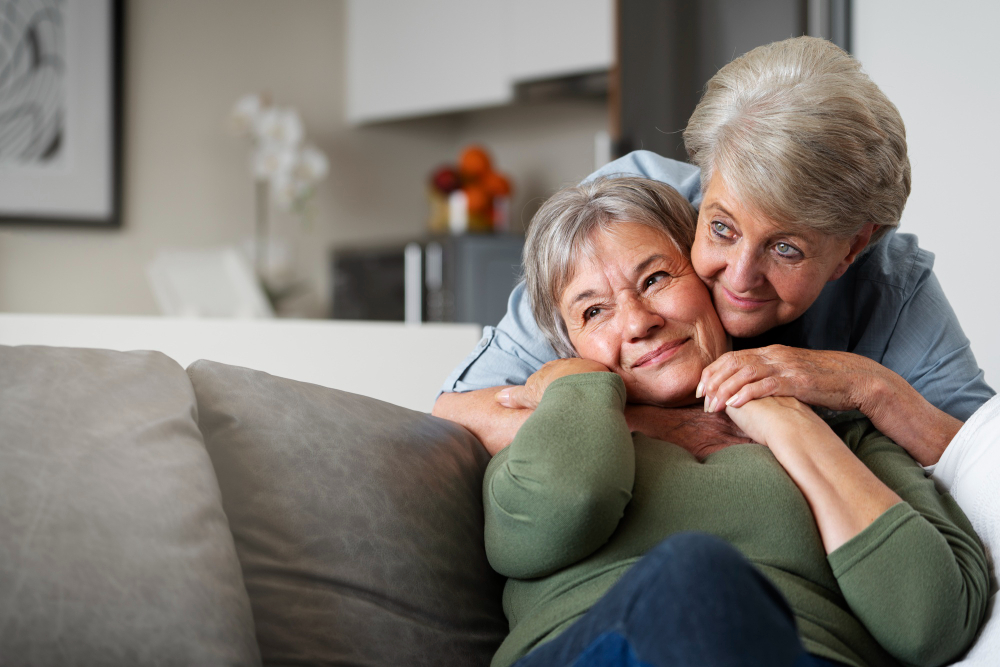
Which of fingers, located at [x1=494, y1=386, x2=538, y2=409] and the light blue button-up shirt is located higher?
the light blue button-up shirt

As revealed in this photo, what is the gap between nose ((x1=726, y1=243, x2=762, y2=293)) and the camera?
3.70 ft

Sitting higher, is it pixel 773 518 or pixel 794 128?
pixel 794 128

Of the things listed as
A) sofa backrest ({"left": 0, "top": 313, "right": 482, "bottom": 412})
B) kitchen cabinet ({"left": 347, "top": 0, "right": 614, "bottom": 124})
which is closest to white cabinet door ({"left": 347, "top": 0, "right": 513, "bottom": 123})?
kitchen cabinet ({"left": 347, "top": 0, "right": 614, "bottom": 124})

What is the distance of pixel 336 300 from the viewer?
394 cm

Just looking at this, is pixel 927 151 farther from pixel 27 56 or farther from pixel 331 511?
pixel 27 56

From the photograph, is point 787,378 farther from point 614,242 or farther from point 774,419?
point 614,242

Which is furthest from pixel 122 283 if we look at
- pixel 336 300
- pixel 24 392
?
pixel 24 392

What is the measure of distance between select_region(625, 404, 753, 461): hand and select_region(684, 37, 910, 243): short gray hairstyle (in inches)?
11.2

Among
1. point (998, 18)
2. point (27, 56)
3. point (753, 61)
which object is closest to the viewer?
point (753, 61)

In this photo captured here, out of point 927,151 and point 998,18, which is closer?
point 998,18

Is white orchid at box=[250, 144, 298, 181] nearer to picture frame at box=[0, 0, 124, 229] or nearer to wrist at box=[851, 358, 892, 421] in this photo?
picture frame at box=[0, 0, 124, 229]

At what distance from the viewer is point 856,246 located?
121 centimetres

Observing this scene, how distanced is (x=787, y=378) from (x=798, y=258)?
167 millimetres

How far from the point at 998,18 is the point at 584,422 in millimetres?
1974
